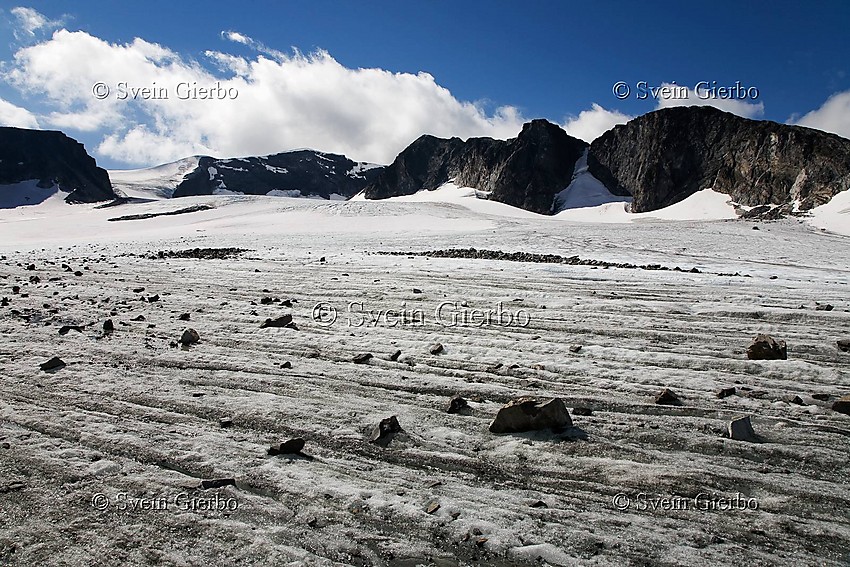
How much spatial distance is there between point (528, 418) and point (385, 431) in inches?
57.9

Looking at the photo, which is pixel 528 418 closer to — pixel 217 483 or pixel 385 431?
pixel 385 431

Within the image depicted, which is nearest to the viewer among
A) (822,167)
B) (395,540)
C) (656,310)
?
(395,540)

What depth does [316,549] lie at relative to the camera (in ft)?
11.4

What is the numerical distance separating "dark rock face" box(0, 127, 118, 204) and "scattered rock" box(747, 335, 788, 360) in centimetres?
16575

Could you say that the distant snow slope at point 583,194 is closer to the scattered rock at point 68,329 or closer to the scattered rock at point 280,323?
the scattered rock at point 280,323

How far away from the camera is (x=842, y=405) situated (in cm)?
533

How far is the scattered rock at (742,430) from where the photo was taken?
4.85 meters

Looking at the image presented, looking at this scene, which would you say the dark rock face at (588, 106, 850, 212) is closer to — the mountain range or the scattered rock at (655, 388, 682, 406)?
the mountain range

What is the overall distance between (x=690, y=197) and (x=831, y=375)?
103 meters

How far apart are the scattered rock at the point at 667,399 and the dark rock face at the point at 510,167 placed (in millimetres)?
113325

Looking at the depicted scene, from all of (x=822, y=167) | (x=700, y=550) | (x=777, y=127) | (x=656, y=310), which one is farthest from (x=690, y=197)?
(x=700, y=550)

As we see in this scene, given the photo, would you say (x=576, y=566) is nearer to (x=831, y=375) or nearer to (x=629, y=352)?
(x=629, y=352)

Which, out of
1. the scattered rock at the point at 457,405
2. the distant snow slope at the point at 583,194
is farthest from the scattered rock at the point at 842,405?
the distant snow slope at the point at 583,194

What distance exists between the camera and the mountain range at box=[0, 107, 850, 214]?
7744cm
